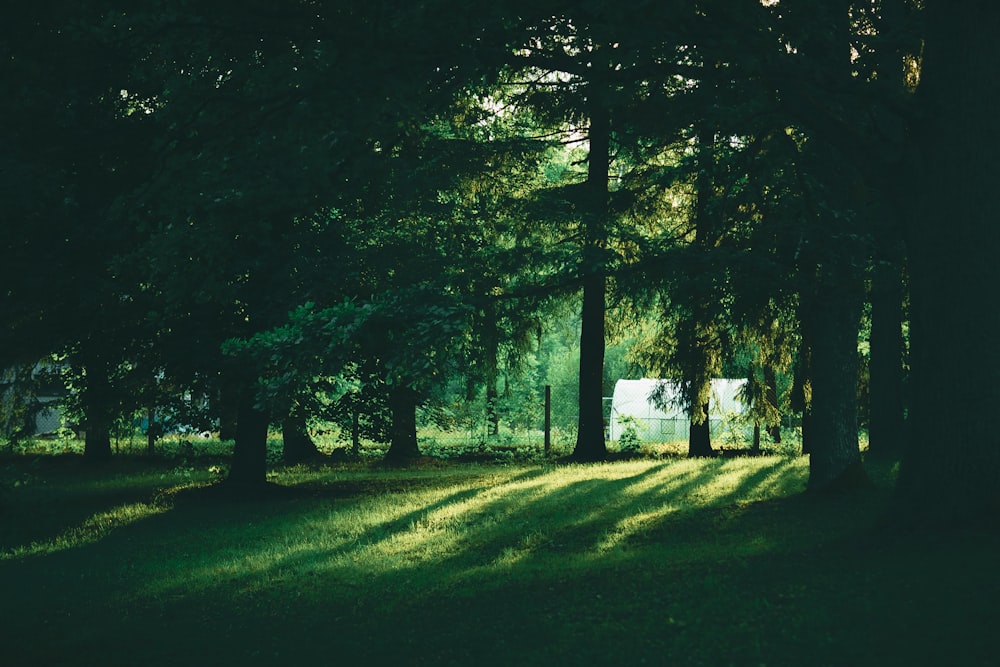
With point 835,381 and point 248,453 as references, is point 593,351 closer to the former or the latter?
point 248,453

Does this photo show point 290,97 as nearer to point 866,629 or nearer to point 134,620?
point 134,620

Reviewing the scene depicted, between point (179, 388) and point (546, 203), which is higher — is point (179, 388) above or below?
below

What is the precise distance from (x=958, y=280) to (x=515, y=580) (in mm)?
4987

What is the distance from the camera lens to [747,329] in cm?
1719

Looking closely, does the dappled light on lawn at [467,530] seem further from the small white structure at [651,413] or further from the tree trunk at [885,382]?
the small white structure at [651,413]

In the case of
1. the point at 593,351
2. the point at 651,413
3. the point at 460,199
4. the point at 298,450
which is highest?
the point at 460,199

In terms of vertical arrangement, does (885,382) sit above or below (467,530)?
above

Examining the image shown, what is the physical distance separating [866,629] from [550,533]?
6284mm

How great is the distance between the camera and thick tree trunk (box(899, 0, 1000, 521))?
8070mm

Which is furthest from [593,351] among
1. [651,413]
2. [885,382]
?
[651,413]

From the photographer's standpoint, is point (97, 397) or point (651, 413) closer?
point (97, 397)

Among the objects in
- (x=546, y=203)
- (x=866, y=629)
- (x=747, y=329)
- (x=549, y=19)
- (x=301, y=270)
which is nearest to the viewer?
(x=866, y=629)

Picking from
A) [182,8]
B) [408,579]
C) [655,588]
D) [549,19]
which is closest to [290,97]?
[182,8]

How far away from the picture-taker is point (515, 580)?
9484 millimetres
